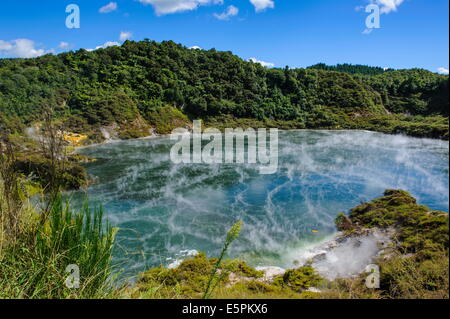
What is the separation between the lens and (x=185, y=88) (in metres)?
52.9

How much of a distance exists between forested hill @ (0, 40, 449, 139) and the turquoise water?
1940 cm

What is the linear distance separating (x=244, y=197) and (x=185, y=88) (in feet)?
136

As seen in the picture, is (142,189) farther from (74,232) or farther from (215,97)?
(215,97)

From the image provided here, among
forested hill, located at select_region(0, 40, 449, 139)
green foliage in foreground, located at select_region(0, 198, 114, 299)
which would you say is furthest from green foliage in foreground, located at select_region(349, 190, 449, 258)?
forested hill, located at select_region(0, 40, 449, 139)

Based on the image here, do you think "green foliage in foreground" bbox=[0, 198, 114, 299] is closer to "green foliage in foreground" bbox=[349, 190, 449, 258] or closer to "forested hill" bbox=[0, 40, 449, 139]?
"green foliage in foreground" bbox=[349, 190, 449, 258]

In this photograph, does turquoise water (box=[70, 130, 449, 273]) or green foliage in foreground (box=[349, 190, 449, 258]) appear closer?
green foliage in foreground (box=[349, 190, 449, 258])

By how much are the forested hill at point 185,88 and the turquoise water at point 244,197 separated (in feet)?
63.6

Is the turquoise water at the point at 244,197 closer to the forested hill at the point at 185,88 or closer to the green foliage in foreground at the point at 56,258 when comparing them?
the green foliage in foreground at the point at 56,258

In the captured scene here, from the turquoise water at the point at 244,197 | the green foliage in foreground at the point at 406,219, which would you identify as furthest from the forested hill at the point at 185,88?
the green foliage in foreground at the point at 406,219

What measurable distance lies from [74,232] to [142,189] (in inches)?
567

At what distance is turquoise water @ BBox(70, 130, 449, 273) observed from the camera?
938 centimetres

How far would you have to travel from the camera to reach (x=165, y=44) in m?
62.8

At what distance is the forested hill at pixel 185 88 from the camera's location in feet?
129
